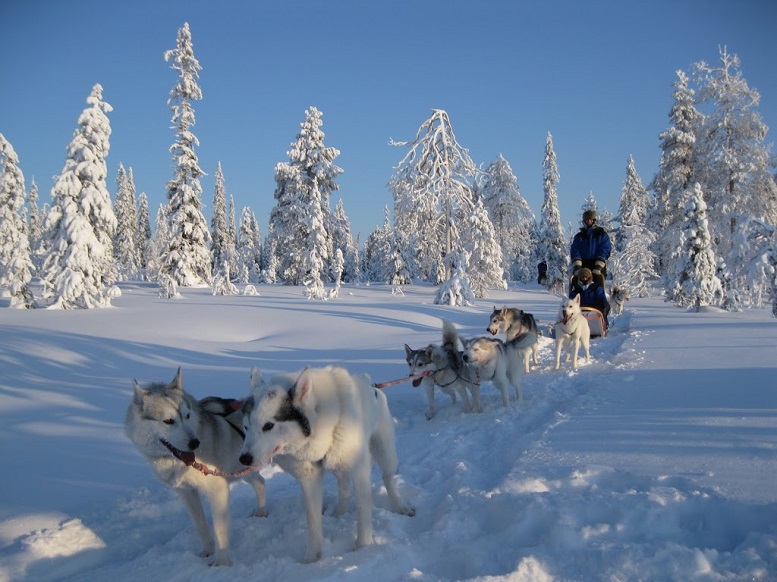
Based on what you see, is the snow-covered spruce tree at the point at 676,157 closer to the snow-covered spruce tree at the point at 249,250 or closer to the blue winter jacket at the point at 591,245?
the blue winter jacket at the point at 591,245

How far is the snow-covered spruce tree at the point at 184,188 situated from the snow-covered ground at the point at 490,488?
1997cm

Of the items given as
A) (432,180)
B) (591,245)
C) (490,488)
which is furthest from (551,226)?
(490,488)

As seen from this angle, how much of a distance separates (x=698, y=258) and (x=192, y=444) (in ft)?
70.7

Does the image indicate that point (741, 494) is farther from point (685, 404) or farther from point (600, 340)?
point (600, 340)

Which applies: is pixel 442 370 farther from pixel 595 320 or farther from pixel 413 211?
pixel 413 211

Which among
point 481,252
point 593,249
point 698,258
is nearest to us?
point 593,249

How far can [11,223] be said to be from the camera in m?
24.4

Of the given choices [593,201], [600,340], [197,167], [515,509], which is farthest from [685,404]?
[593,201]

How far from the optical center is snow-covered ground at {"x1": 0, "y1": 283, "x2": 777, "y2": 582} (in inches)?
112

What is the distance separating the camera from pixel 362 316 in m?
16.7

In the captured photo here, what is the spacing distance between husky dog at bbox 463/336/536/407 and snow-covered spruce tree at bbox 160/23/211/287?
24149mm

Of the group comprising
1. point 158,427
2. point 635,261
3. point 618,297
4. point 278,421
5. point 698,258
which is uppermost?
point 635,261

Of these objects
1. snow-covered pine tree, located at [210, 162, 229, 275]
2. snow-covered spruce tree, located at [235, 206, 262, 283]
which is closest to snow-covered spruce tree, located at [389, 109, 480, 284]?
snow-covered pine tree, located at [210, 162, 229, 275]

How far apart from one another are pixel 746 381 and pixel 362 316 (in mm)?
11972
